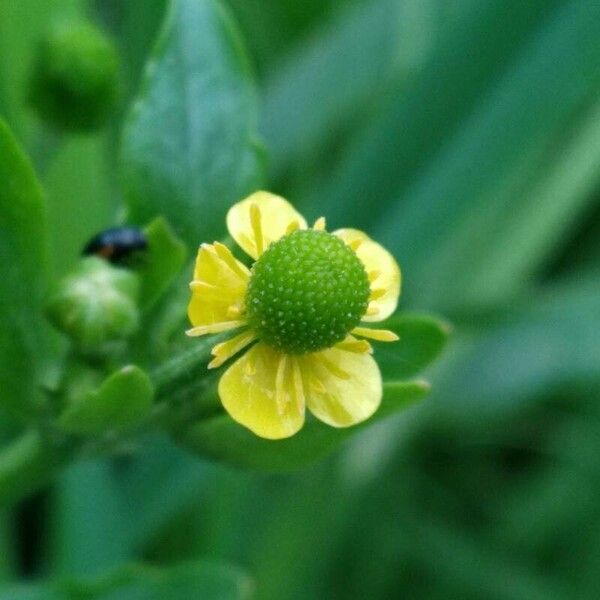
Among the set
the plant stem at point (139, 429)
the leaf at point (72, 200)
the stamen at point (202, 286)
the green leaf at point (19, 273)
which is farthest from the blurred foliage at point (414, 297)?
the stamen at point (202, 286)

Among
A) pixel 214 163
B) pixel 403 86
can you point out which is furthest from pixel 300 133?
pixel 214 163

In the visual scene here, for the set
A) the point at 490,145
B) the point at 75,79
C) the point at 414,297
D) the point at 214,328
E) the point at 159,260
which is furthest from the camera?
the point at 414,297

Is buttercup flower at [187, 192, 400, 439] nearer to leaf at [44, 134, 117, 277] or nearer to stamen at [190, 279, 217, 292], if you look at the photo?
stamen at [190, 279, 217, 292]

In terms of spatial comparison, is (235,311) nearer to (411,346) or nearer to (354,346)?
(354,346)

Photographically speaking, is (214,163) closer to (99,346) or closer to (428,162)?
(99,346)

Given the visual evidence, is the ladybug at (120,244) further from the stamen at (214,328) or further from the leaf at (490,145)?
the leaf at (490,145)

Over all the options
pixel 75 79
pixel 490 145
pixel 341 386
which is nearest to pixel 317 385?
pixel 341 386
